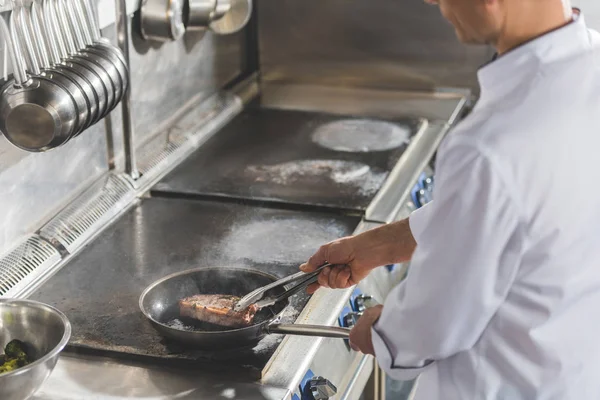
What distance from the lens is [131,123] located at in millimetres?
1979

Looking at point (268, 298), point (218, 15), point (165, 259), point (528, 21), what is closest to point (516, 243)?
point (528, 21)

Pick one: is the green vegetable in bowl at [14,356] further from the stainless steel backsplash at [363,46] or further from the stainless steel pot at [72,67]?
the stainless steel backsplash at [363,46]

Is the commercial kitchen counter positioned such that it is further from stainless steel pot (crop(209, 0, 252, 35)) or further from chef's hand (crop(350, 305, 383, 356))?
stainless steel pot (crop(209, 0, 252, 35))

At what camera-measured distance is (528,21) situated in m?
1.04

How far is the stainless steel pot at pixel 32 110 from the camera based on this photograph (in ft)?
4.75

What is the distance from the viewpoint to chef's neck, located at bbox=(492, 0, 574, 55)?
1.03 m

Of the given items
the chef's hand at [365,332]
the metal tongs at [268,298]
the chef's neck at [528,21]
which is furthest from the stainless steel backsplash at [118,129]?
the chef's neck at [528,21]

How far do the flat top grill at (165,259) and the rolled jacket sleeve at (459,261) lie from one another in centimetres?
32

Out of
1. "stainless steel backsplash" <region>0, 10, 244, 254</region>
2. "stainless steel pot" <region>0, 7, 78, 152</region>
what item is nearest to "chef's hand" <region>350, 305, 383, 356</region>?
"stainless steel pot" <region>0, 7, 78, 152</region>

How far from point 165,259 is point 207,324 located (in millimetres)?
300

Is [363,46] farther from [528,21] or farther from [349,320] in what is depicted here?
[528,21]

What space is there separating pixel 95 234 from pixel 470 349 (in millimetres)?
926

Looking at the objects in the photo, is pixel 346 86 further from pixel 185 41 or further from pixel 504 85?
pixel 504 85

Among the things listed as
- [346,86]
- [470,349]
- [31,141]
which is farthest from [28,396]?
[346,86]
